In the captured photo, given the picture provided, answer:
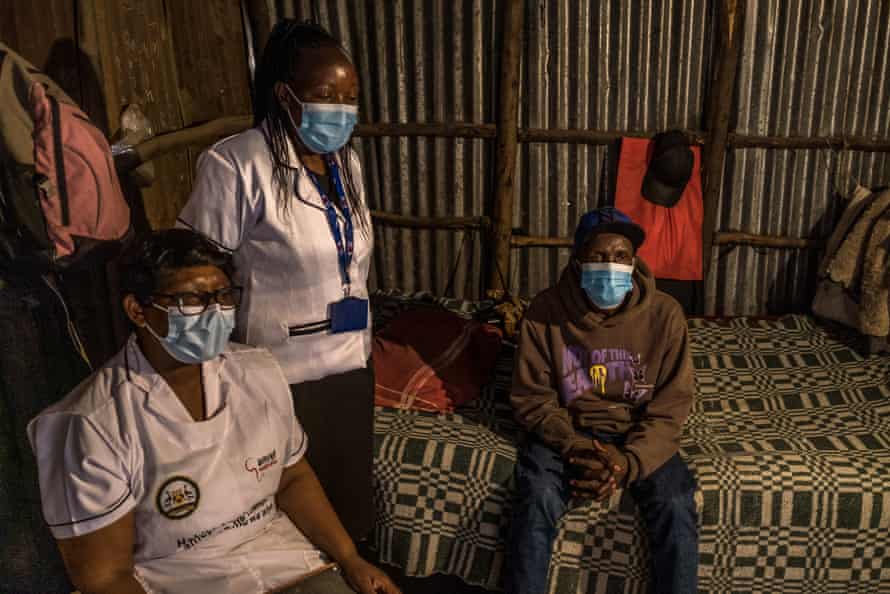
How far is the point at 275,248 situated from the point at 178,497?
Result: 0.76 meters

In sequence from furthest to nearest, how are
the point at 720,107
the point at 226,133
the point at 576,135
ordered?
the point at 576,135 → the point at 720,107 → the point at 226,133

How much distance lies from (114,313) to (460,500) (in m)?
1.42

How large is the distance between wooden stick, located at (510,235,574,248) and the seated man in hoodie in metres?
1.45

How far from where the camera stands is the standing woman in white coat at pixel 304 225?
7.16ft

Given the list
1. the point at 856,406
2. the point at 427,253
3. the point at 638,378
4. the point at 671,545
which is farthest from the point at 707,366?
the point at 427,253

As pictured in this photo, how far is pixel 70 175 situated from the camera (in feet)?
7.07

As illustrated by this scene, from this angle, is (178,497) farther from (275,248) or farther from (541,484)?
(541,484)

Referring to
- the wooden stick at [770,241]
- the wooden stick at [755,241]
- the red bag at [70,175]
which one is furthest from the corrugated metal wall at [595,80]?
the red bag at [70,175]

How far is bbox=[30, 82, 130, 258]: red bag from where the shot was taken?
2.09 meters

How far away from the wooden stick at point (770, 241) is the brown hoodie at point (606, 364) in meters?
1.66

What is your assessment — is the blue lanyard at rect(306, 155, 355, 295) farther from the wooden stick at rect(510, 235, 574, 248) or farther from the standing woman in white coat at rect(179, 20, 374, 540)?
the wooden stick at rect(510, 235, 574, 248)

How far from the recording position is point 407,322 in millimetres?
3682

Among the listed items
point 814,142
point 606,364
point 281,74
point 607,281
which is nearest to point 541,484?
point 606,364

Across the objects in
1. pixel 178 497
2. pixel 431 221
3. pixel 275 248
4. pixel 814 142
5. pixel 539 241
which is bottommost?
pixel 178 497
